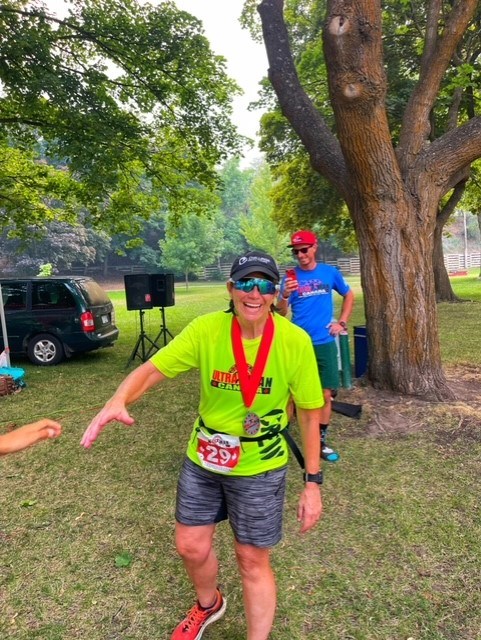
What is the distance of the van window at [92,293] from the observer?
8812 mm

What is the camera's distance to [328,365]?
14.1ft

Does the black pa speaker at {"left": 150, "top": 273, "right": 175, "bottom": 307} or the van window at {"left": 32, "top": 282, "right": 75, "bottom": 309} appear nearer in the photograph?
the black pa speaker at {"left": 150, "top": 273, "right": 175, "bottom": 307}

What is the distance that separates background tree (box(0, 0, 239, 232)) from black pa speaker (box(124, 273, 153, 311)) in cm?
261

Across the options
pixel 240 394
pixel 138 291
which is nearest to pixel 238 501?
pixel 240 394

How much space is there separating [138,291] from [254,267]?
667 centimetres

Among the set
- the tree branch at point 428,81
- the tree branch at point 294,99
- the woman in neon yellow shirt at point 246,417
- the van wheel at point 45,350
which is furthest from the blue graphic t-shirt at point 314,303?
the van wheel at point 45,350

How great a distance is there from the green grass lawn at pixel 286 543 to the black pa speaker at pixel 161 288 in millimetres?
3542

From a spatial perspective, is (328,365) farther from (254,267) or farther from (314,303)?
(254,267)

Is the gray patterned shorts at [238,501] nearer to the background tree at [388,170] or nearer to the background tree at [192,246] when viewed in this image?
the background tree at [388,170]

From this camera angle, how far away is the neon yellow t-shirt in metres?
1.87

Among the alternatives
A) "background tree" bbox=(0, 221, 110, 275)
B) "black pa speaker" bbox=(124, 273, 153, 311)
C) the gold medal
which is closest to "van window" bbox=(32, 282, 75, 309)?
"black pa speaker" bbox=(124, 273, 153, 311)

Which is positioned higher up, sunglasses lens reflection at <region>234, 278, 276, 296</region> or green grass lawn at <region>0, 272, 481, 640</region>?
sunglasses lens reflection at <region>234, 278, 276, 296</region>

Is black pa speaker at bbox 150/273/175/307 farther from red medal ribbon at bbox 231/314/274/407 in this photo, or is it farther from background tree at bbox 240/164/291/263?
background tree at bbox 240/164/291/263

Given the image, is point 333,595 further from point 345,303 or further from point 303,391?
point 345,303
